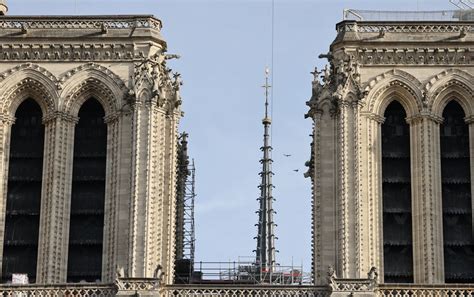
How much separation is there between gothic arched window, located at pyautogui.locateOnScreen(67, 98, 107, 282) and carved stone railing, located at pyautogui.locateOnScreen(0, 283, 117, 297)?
1.46 m

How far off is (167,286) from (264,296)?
2.71 meters

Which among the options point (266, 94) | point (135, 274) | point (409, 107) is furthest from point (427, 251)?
point (266, 94)

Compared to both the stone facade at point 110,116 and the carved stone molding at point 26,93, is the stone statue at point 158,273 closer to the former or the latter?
the stone facade at point 110,116

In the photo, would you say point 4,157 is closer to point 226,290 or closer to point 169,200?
point 169,200

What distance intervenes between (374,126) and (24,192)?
10399 millimetres

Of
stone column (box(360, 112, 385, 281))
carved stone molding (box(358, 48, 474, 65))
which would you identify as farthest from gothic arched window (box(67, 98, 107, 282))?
carved stone molding (box(358, 48, 474, 65))

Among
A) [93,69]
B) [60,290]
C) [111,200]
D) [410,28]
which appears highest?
[410,28]

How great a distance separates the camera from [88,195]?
48219 millimetres

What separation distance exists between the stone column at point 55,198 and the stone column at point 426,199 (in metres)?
9.97

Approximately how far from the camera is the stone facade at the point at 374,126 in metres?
46.8

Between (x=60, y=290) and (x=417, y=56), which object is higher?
(x=417, y=56)

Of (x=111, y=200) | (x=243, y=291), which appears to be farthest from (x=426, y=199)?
(x=111, y=200)

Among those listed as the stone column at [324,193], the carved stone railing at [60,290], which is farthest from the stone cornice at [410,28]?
the carved stone railing at [60,290]

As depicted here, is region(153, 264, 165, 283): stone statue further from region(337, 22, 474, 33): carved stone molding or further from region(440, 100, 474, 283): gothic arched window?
region(337, 22, 474, 33): carved stone molding
